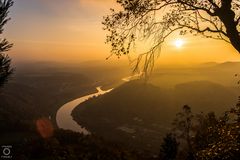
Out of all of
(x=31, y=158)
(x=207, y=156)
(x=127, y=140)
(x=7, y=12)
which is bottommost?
(x=127, y=140)

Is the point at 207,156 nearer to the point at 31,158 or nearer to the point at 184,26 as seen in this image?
the point at 184,26

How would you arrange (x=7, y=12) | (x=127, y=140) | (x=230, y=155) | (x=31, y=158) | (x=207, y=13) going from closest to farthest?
(x=230, y=155) → (x=207, y=13) → (x=7, y=12) → (x=31, y=158) → (x=127, y=140)

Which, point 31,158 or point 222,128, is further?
point 31,158

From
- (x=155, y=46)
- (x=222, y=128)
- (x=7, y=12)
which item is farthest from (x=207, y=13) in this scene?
(x=7, y=12)

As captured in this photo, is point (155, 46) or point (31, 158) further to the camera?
point (31, 158)

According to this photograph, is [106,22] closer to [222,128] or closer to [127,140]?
[222,128]

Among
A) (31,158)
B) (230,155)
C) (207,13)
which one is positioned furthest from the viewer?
(31,158)

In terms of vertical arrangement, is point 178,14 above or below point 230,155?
above

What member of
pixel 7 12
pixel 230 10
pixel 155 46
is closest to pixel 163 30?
pixel 155 46

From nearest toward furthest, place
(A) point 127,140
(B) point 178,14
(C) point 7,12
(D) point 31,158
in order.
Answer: (B) point 178,14 < (C) point 7,12 < (D) point 31,158 < (A) point 127,140
